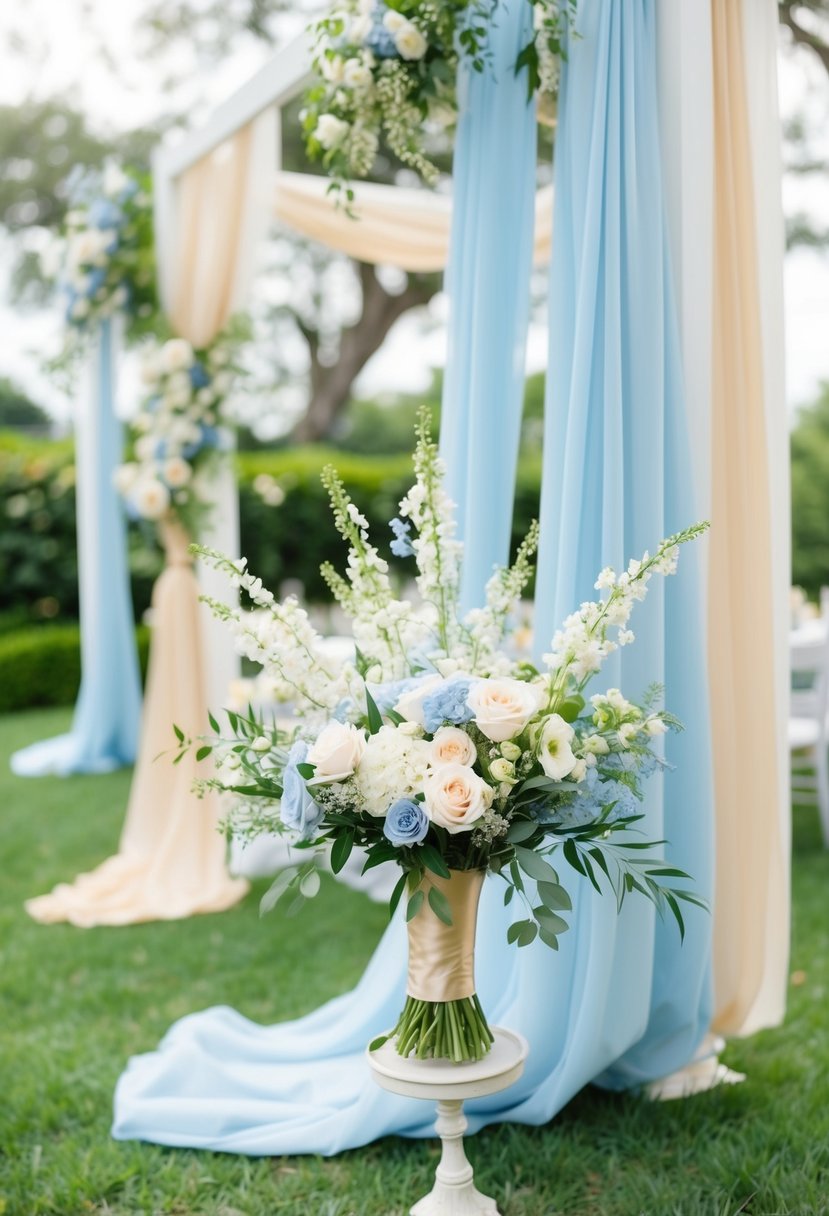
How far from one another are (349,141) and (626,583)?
1649 mm

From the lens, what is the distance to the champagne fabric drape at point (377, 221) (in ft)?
15.2

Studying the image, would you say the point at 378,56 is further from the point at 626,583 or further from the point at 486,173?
the point at 626,583

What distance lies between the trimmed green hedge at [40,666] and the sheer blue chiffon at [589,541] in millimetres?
6639

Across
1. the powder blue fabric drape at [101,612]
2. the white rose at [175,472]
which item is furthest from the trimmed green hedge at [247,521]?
the white rose at [175,472]

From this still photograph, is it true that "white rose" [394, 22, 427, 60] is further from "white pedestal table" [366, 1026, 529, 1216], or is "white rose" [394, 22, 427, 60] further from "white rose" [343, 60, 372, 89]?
"white pedestal table" [366, 1026, 529, 1216]

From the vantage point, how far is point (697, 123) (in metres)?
2.70

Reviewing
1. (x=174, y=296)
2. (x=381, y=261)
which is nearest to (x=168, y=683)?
(x=174, y=296)

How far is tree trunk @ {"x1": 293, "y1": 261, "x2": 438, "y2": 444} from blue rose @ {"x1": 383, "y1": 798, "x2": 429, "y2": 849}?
37.2 ft

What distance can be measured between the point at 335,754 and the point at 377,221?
3.22 m

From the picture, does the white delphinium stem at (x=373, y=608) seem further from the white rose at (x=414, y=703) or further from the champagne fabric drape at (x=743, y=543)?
the champagne fabric drape at (x=743, y=543)

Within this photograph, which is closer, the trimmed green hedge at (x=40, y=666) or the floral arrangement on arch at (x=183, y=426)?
the floral arrangement on arch at (x=183, y=426)

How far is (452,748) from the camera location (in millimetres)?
2029

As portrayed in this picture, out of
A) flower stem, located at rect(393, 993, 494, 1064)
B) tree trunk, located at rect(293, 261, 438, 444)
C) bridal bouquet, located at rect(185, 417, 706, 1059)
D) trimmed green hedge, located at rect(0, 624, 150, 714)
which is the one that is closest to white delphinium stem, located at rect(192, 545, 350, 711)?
bridal bouquet, located at rect(185, 417, 706, 1059)

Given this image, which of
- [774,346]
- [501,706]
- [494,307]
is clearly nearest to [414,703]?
[501,706]
